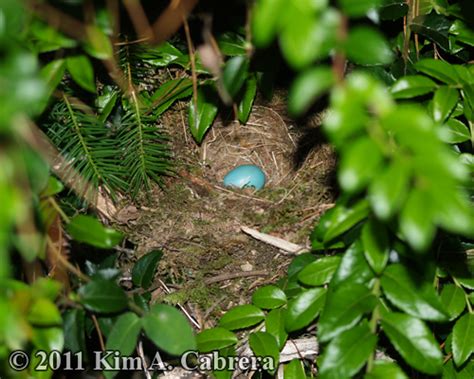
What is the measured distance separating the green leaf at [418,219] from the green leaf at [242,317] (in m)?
0.89

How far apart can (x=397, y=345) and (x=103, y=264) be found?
673mm

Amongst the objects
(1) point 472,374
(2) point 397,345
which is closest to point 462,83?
(2) point 397,345

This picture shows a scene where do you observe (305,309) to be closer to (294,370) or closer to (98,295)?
(294,370)

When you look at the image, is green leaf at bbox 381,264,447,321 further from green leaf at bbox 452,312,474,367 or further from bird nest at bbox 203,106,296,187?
bird nest at bbox 203,106,296,187

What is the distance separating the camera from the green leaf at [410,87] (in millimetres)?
1233

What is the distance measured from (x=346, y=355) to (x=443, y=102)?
0.49 metres

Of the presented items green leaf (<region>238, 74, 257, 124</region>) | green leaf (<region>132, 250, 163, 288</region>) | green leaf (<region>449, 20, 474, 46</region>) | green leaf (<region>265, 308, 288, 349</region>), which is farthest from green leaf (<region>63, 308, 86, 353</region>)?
green leaf (<region>449, 20, 474, 46</region>)

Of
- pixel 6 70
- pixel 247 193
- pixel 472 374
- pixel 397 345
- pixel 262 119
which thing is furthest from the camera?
pixel 262 119

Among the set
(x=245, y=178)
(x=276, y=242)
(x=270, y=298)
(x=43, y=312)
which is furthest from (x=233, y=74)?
(x=245, y=178)

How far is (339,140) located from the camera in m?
0.75

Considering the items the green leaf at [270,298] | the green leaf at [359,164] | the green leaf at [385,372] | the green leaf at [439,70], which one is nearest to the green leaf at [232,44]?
the green leaf at [439,70]

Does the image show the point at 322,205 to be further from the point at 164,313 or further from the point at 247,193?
the point at 164,313

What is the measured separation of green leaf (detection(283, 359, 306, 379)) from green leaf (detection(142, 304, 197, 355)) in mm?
484

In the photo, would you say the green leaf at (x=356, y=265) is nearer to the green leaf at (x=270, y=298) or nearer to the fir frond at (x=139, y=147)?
the green leaf at (x=270, y=298)
